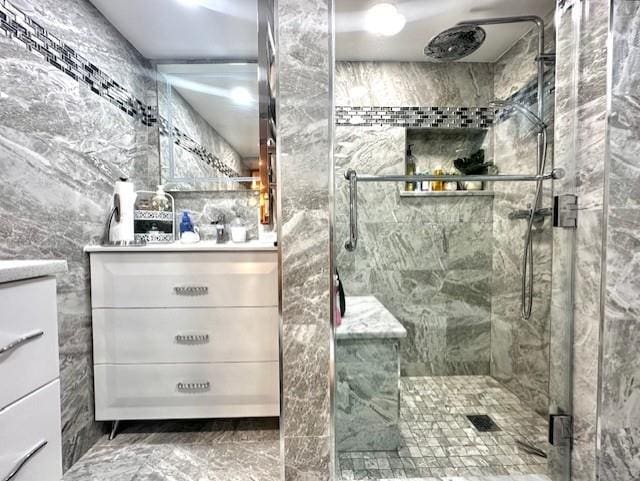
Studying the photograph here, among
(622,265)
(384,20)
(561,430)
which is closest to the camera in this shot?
(622,265)

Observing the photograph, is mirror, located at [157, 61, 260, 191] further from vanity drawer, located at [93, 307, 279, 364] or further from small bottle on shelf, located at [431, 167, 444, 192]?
small bottle on shelf, located at [431, 167, 444, 192]

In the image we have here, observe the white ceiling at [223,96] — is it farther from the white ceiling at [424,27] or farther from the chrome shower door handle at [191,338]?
the chrome shower door handle at [191,338]

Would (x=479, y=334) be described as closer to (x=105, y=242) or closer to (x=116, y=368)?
(x=116, y=368)

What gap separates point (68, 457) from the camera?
1109mm

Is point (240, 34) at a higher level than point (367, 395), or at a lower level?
higher

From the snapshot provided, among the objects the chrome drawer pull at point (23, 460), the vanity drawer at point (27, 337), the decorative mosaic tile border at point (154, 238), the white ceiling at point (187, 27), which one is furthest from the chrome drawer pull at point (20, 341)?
the white ceiling at point (187, 27)

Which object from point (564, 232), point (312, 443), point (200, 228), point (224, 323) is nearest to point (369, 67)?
point (564, 232)

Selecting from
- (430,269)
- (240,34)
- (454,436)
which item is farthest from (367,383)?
(240,34)

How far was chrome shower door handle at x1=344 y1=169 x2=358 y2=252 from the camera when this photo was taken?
3.95 feet

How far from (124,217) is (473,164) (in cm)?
170

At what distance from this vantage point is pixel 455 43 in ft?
4.42

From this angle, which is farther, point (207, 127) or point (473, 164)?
point (207, 127)

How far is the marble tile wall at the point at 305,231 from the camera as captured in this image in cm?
96

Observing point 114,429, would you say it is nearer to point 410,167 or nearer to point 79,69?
point 79,69
